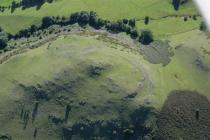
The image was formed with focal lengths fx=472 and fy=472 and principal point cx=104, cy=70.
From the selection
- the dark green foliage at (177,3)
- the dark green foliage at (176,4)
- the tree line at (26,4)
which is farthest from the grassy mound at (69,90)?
the tree line at (26,4)

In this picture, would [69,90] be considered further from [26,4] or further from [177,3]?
[26,4]

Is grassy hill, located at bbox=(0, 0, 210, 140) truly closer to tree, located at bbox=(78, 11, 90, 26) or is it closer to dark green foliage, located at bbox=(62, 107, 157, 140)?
dark green foliage, located at bbox=(62, 107, 157, 140)

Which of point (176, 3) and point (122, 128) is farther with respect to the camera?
point (176, 3)

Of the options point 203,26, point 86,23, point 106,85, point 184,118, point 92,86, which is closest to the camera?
point 184,118

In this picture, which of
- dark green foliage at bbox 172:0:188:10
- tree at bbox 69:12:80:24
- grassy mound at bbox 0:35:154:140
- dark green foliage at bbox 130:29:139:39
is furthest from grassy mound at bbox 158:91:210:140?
tree at bbox 69:12:80:24

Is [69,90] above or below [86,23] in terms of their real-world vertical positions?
below

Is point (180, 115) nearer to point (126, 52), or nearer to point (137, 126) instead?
point (137, 126)

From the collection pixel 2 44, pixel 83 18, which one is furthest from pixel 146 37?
pixel 2 44

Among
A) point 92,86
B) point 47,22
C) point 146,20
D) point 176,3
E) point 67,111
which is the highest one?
point 176,3

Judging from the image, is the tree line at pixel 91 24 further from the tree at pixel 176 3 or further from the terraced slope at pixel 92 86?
A: the tree at pixel 176 3

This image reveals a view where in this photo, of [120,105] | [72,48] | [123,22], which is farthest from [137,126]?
[123,22]
